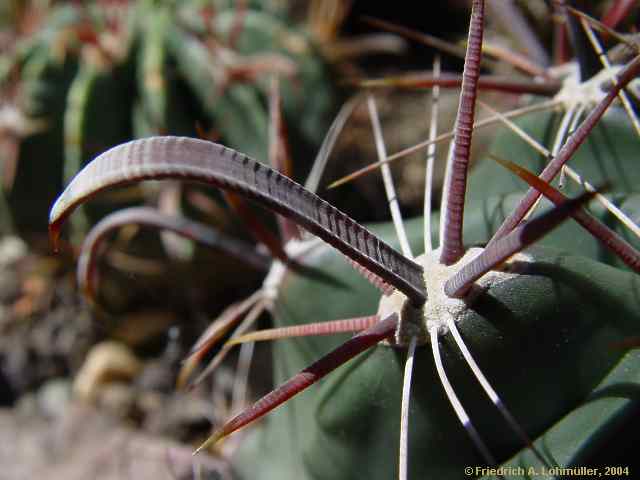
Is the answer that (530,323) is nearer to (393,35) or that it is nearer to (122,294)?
(122,294)

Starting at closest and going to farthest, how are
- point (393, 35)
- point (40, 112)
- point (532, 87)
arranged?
point (532, 87)
point (40, 112)
point (393, 35)

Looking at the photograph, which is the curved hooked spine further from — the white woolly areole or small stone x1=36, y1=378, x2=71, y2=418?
small stone x1=36, y1=378, x2=71, y2=418

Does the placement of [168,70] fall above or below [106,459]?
above

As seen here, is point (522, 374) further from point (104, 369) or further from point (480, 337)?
point (104, 369)

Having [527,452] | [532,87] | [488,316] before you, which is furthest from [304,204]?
[532,87]

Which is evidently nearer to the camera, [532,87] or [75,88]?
[532,87]

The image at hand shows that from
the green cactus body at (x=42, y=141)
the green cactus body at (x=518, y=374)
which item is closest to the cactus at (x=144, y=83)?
the green cactus body at (x=42, y=141)
